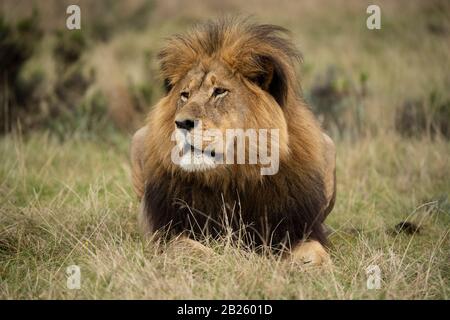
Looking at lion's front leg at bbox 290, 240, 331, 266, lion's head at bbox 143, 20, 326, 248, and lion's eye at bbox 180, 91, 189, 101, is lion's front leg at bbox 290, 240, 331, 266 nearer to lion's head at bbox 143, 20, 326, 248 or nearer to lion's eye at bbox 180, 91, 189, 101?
lion's head at bbox 143, 20, 326, 248

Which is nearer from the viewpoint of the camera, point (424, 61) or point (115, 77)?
point (115, 77)

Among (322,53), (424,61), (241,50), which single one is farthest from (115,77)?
(241,50)

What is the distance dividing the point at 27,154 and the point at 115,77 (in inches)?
163

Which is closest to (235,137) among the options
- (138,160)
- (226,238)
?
(226,238)

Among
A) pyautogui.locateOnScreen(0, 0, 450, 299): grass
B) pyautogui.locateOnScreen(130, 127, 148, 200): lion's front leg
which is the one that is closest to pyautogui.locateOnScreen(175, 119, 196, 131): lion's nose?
pyautogui.locateOnScreen(0, 0, 450, 299): grass

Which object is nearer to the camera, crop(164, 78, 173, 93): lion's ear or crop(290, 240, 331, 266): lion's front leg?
crop(290, 240, 331, 266): lion's front leg

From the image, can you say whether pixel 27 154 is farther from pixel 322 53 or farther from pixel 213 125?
pixel 322 53

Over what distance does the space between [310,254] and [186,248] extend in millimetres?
778

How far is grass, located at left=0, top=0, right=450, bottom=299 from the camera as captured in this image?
4238 millimetres

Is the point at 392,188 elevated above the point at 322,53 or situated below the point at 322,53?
below

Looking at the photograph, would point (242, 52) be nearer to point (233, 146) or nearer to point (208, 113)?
point (208, 113)

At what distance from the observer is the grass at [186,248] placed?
164 inches

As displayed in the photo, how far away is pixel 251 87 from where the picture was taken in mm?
4637

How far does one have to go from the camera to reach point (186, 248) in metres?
4.65
